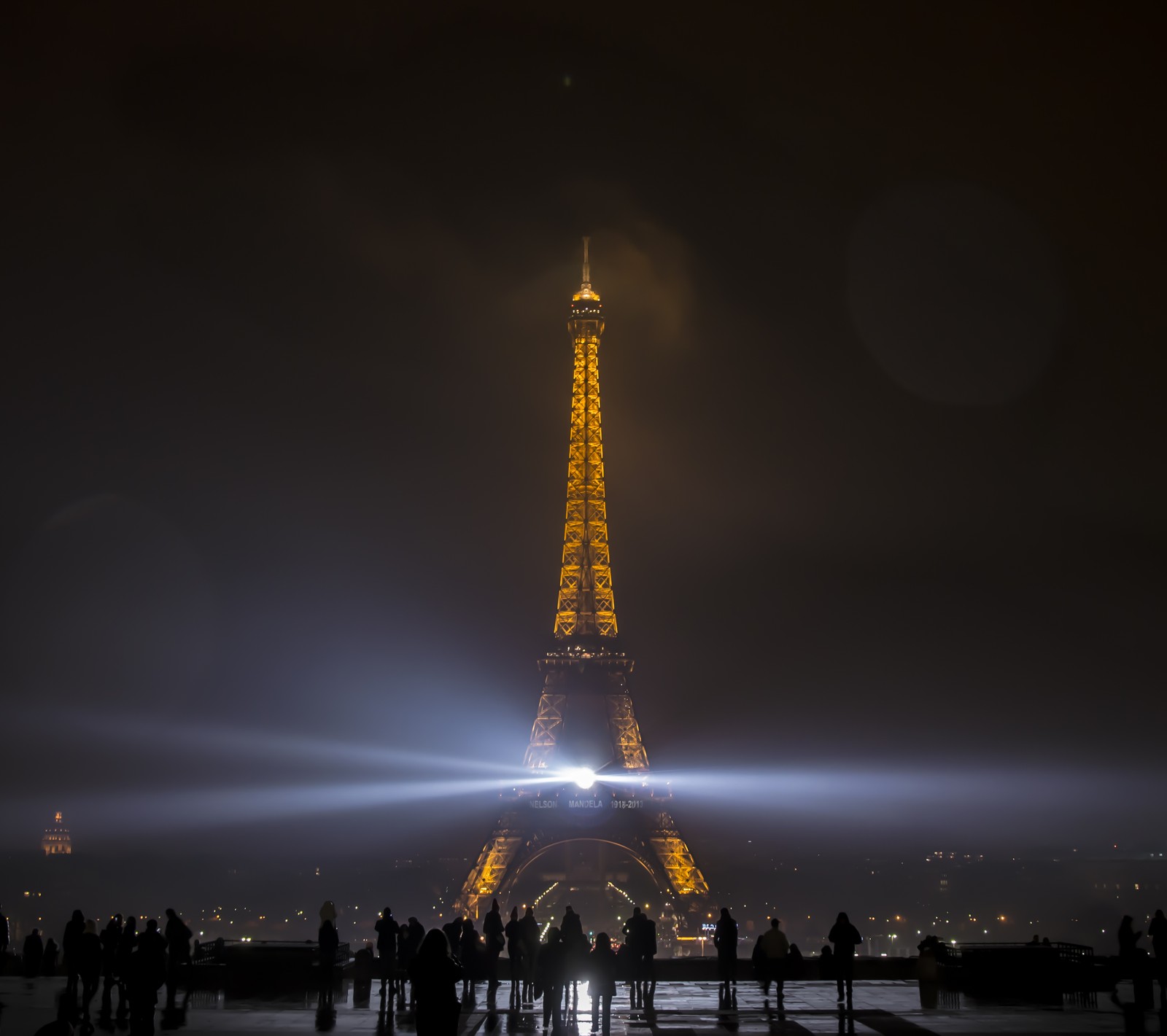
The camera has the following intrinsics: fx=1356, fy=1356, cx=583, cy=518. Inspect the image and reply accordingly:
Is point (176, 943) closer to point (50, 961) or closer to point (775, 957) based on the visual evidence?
point (50, 961)

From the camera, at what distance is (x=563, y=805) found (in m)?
92.8

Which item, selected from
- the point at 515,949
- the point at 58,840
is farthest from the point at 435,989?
the point at 58,840

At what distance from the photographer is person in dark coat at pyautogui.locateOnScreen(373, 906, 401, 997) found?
78.8 ft

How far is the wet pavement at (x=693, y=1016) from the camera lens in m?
20.5

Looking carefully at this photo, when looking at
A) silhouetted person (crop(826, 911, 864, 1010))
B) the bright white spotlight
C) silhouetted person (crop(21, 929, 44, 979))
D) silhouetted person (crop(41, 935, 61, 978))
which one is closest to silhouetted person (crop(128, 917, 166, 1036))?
silhouetted person (crop(826, 911, 864, 1010))

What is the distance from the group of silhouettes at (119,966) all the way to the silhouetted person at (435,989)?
281 cm

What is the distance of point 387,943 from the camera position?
981 inches

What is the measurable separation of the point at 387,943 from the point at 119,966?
5032mm

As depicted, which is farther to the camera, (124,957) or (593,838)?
(593,838)

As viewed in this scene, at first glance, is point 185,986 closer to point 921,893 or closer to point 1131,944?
point 1131,944

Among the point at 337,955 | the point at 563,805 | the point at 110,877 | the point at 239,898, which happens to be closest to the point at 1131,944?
Result: the point at 337,955

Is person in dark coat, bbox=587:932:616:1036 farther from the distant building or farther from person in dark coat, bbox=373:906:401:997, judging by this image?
the distant building

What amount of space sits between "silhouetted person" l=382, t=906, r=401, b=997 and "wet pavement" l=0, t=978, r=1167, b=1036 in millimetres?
698

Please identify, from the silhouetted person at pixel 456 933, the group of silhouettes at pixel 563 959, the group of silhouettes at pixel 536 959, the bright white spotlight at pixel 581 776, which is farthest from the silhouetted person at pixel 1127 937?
the bright white spotlight at pixel 581 776
